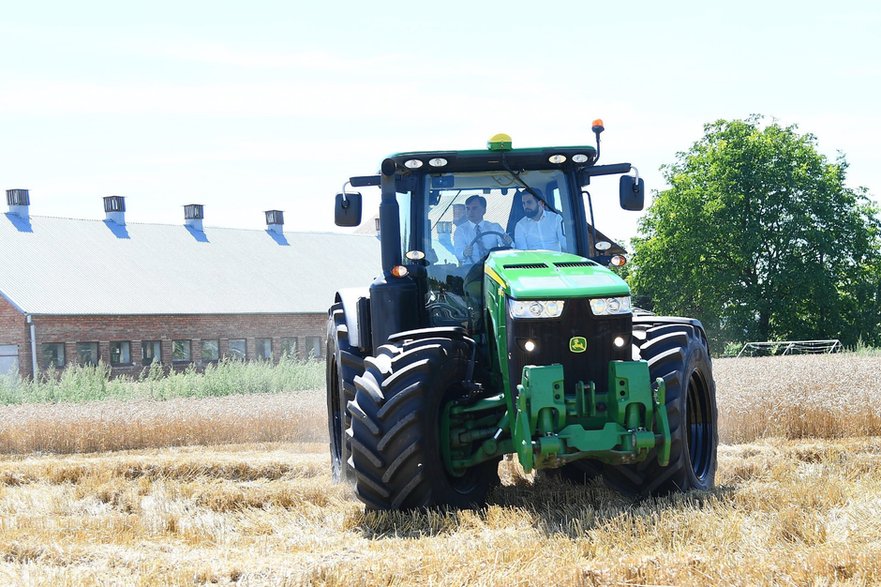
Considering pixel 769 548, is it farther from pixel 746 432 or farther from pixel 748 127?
pixel 748 127

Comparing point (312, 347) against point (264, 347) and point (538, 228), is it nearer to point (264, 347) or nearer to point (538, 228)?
point (264, 347)

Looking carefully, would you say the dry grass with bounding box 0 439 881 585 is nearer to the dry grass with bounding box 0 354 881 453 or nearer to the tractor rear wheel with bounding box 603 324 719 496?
the tractor rear wheel with bounding box 603 324 719 496

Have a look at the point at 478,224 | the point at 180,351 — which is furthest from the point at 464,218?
the point at 180,351

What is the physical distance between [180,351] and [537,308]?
34.3 metres

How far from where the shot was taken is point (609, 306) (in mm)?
7824

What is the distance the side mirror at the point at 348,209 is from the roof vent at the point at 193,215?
38501 mm

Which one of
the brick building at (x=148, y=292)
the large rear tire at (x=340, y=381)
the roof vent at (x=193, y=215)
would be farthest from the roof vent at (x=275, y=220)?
the large rear tire at (x=340, y=381)

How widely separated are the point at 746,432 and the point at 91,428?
894 cm

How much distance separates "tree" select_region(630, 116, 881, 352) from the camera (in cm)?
4522

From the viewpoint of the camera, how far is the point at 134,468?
11703mm

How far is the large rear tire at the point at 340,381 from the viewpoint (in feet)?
30.6

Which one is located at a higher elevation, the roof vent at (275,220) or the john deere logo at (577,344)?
the roof vent at (275,220)

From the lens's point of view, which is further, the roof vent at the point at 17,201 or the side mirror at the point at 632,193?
the roof vent at the point at 17,201

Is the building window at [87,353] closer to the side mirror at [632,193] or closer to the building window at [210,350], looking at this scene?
the building window at [210,350]
